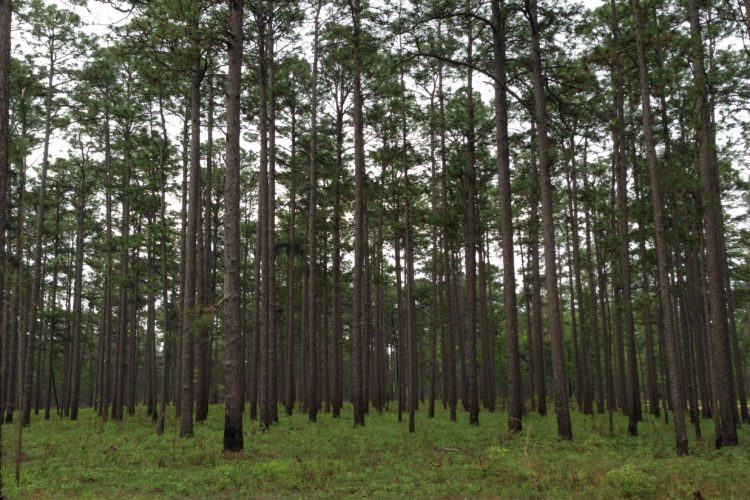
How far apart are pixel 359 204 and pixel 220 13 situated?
716cm

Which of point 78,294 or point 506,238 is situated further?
point 78,294

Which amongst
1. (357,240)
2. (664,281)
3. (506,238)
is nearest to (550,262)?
(506,238)

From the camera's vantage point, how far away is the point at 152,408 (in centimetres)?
2289

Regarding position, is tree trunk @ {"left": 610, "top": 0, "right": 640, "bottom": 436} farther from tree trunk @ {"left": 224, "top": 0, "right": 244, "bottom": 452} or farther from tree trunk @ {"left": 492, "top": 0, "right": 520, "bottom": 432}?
tree trunk @ {"left": 224, "top": 0, "right": 244, "bottom": 452}

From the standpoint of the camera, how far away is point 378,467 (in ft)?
31.3

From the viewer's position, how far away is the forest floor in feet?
24.8

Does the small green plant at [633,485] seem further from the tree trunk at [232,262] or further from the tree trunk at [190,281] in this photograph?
the tree trunk at [190,281]

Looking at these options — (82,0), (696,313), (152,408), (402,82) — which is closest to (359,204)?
(402,82)

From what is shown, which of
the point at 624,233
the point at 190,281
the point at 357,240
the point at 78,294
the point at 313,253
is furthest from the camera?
the point at 78,294

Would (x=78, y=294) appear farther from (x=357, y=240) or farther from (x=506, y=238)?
(x=506, y=238)

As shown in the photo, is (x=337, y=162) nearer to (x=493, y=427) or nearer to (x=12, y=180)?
(x=493, y=427)

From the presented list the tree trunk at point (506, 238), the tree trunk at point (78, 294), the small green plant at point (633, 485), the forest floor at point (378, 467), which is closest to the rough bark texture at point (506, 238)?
the tree trunk at point (506, 238)

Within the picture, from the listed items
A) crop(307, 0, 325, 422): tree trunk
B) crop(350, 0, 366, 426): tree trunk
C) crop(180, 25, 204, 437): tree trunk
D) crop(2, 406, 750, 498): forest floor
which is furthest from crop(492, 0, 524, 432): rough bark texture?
crop(180, 25, 204, 437): tree trunk

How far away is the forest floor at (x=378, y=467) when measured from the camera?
Answer: 24.8 ft
